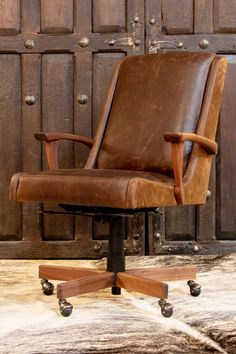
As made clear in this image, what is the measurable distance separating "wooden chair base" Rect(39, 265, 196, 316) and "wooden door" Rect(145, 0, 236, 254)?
0.85 m

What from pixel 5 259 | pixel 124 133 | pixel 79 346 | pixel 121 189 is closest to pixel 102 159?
pixel 124 133

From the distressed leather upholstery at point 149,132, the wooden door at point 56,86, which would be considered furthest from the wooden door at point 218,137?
the distressed leather upholstery at point 149,132

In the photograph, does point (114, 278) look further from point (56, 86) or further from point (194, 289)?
point (56, 86)

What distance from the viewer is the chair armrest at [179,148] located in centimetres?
240

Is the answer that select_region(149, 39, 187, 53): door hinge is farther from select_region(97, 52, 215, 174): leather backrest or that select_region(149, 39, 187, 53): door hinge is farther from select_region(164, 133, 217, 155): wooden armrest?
select_region(164, 133, 217, 155): wooden armrest

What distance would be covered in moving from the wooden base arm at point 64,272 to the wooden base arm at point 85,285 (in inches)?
3.1

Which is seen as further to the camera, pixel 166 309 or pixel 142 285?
pixel 142 285

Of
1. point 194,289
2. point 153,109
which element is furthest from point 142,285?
point 153,109

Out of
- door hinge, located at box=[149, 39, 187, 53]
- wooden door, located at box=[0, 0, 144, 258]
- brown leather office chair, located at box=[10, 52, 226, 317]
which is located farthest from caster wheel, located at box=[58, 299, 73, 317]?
door hinge, located at box=[149, 39, 187, 53]

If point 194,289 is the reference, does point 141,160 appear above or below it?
above

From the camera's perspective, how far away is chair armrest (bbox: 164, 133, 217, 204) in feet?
7.88

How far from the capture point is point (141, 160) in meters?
2.86

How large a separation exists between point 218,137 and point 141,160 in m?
0.83

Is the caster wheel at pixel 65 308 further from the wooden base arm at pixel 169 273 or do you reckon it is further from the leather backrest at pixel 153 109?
the leather backrest at pixel 153 109
